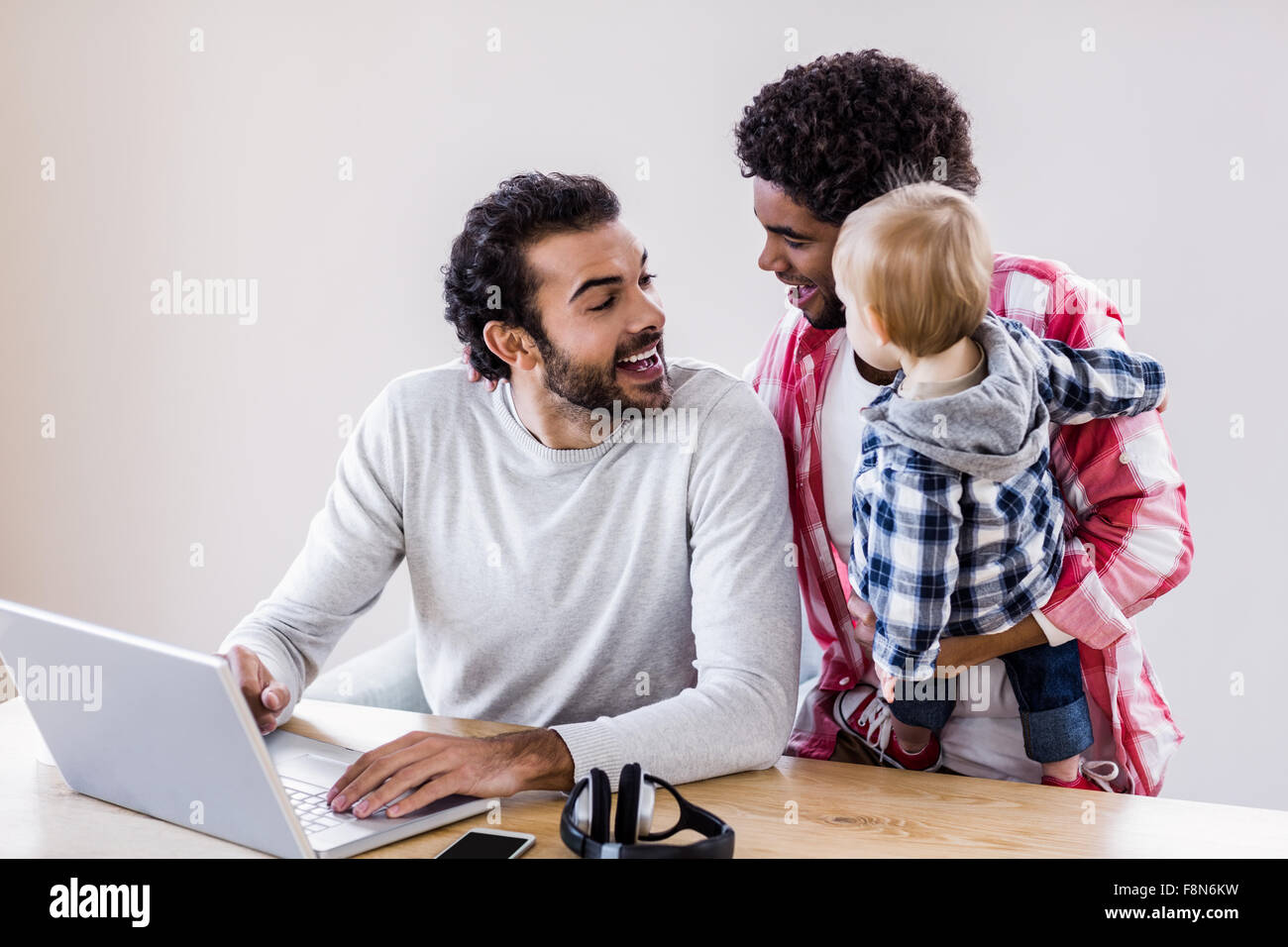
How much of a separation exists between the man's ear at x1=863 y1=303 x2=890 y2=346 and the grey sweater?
0.30 m

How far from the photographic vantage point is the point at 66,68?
10.2ft

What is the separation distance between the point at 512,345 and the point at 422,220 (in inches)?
54.8

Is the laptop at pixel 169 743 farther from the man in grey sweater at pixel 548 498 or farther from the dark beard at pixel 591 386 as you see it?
the dark beard at pixel 591 386

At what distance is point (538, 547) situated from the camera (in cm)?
171

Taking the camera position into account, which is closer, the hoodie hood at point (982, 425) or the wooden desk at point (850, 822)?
the wooden desk at point (850, 822)

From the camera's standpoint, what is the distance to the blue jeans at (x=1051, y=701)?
1.54 metres

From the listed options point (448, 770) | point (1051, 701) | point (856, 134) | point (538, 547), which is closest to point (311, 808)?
point (448, 770)

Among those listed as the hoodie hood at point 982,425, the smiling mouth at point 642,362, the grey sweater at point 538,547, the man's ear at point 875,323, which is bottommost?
the grey sweater at point 538,547

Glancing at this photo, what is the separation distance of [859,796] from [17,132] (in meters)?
2.97

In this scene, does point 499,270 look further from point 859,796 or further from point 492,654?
point 859,796

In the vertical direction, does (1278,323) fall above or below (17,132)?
below

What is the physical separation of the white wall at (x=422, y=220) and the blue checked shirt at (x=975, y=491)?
1289mm

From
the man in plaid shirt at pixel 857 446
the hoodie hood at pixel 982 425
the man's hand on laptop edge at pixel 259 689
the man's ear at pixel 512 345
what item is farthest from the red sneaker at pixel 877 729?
the man's hand on laptop edge at pixel 259 689
